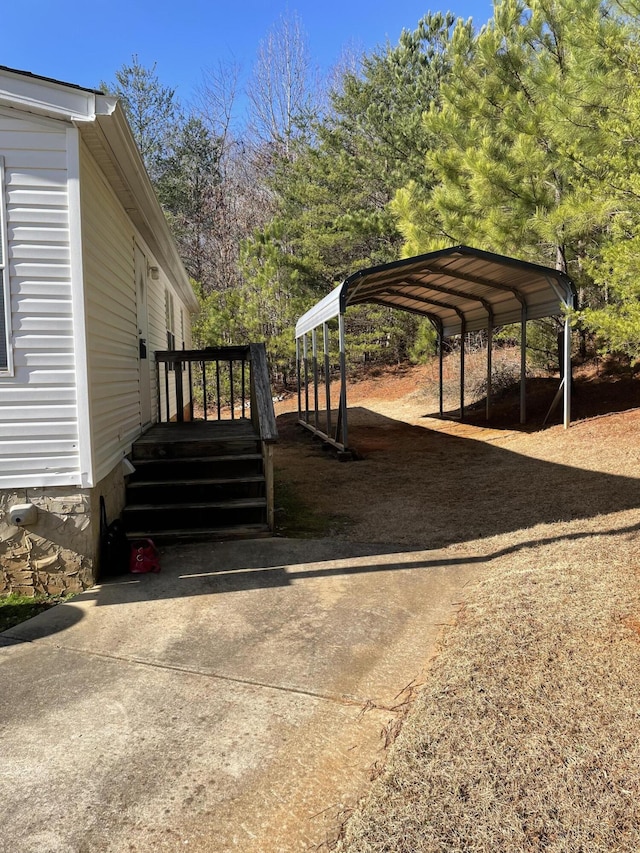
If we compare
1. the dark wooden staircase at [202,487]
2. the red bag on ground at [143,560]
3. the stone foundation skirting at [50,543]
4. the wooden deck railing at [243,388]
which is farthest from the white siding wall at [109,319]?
the wooden deck railing at [243,388]

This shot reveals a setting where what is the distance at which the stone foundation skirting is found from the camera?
4168 millimetres

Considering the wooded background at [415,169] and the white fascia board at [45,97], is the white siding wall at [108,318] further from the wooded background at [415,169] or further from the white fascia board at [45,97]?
the wooded background at [415,169]

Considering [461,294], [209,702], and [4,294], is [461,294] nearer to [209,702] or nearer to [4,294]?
[4,294]

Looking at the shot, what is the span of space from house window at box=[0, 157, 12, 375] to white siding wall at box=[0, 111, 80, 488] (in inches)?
1.2

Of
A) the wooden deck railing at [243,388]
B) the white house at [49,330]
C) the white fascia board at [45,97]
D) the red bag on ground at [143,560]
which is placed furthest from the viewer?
the wooden deck railing at [243,388]

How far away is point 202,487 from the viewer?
19.5 ft

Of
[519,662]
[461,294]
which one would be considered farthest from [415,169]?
[519,662]

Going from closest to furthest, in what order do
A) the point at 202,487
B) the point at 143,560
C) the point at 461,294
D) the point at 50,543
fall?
the point at 50,543, the point at 143,560, the point at 202,487, the point at 461,294

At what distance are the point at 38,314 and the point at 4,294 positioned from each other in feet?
0.79

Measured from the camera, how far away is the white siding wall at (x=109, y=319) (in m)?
4.47

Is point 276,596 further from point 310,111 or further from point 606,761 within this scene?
point 310,111

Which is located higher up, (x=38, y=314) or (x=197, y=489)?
(x=38, y=314)

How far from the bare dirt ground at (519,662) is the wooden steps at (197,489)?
51cm

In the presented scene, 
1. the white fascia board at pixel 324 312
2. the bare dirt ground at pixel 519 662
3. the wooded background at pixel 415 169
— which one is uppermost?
the wooded background at pixel 415 169
